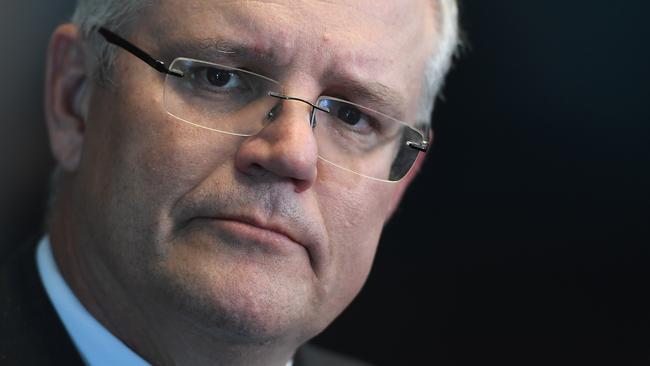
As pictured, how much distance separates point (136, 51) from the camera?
1898 millimetres

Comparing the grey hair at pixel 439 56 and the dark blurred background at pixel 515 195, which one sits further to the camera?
the dark blurred background at pixel 515 195

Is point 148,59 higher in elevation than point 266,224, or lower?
higher

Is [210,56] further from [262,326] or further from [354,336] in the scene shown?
[354,336]

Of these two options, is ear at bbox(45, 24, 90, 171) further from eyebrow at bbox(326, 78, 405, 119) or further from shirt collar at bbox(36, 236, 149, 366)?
eyebrow at bbox(326, 78, 405, 119)

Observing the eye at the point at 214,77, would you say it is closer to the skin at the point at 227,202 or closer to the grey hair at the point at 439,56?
the skin at the point at 227,202

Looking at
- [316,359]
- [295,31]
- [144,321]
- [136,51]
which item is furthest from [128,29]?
[316,359]

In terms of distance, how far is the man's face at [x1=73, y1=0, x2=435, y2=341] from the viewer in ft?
5.75

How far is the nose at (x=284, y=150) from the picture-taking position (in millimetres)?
1736

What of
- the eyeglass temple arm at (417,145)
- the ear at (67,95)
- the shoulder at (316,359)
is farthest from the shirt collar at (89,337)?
the eyeglass temple arm at (417,145)

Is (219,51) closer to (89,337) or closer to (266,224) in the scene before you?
(266,224)

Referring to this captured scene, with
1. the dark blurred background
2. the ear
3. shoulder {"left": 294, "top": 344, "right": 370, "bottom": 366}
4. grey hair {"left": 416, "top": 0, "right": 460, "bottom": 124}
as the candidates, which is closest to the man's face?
the ear

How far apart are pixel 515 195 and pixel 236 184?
1.63 m

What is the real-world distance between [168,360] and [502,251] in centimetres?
160

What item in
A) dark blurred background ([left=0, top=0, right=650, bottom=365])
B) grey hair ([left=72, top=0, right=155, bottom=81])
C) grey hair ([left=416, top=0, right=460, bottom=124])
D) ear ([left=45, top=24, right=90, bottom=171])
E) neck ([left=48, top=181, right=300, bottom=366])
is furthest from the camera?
dark blurred background ([left=0, top=0, right=650, bottom=365])
